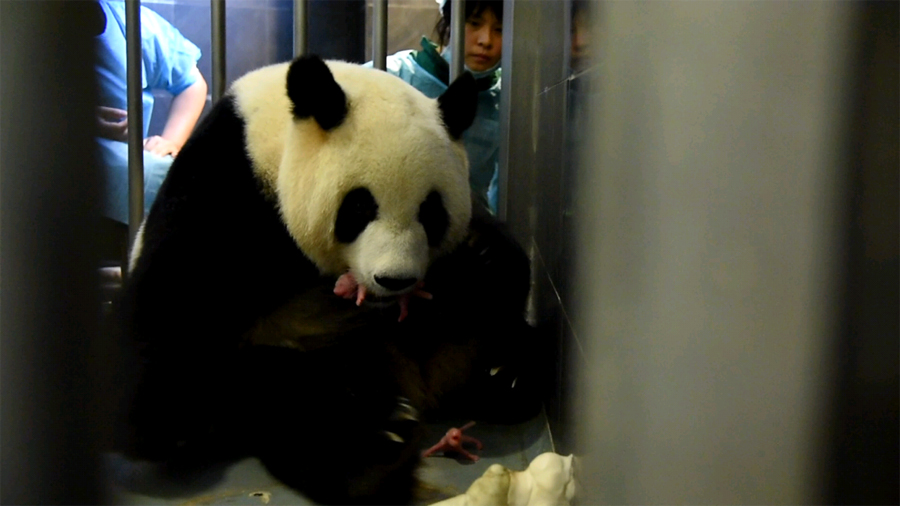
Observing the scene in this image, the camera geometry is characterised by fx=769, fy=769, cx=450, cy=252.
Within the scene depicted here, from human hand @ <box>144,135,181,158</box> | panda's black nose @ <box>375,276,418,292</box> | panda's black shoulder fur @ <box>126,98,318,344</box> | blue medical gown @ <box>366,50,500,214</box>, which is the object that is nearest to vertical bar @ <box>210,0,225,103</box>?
human hand @ <box>144,135,181,158</box>

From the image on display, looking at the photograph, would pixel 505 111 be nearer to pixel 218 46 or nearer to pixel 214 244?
pixel 218 46

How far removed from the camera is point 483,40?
209 cm

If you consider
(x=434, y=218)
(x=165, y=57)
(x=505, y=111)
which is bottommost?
(x=434, y=218)

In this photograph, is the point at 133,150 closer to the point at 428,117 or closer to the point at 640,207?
the point at 428,117

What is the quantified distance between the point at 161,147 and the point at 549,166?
1055mm

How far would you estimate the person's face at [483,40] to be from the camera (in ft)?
6.87

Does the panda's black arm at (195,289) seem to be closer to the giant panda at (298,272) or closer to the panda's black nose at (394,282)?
the giant panda at (298,272)

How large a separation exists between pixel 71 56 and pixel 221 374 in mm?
892

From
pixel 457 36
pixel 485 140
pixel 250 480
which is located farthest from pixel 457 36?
pixel 250 480

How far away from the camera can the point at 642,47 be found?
1.18ft

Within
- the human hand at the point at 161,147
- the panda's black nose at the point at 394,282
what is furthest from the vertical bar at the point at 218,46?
the panda's black nose at the point at 394,282

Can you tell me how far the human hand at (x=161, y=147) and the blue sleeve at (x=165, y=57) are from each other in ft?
0.49

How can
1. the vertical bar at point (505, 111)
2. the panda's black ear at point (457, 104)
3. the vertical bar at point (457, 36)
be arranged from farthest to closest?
1. the vertical bar at point (505, 111)
2. the vertical bar at point (457, 36)
3. the panda's black ear at point (457, 104)

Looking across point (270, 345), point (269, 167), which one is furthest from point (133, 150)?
point (270, 345)
